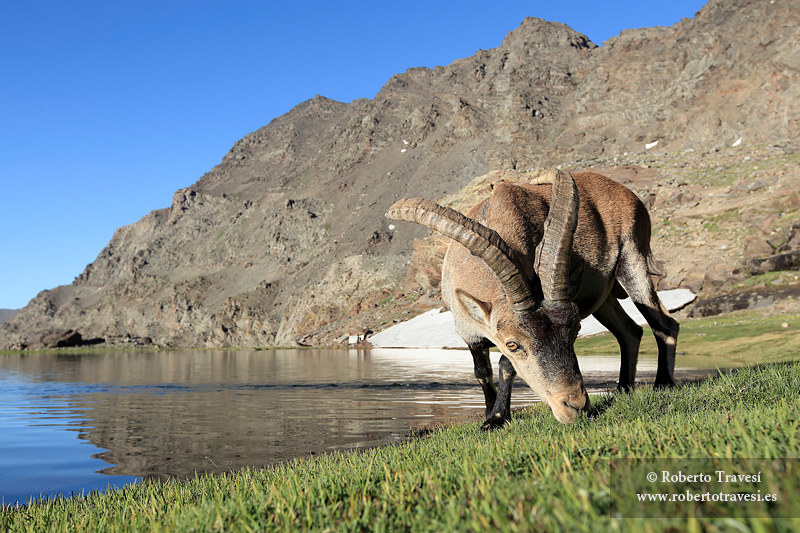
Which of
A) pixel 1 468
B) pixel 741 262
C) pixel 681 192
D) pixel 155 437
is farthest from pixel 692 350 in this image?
pixel 681 192

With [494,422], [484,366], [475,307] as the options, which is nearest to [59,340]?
[484,366]

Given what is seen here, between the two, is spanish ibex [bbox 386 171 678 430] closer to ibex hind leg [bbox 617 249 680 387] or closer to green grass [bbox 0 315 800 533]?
ibex hind leg [bbox 617 249 680 387]

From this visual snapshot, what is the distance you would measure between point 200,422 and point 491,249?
7.04m

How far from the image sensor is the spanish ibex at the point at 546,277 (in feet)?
19.4

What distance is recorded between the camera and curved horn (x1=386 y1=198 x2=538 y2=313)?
5.98m

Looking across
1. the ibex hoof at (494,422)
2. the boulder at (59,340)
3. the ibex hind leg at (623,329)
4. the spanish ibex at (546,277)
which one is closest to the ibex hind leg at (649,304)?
the spanish ibex at (546,277)

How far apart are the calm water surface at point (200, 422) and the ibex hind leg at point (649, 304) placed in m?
3.20

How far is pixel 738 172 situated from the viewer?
4900cm

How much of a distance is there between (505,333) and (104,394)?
1450 centimetres

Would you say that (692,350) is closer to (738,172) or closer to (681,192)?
(681,192)

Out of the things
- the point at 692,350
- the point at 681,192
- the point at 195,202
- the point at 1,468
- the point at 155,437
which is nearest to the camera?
the point at 1,468

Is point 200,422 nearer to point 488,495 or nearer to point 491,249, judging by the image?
point 491,249

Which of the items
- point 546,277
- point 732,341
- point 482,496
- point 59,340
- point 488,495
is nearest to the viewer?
point 488,495

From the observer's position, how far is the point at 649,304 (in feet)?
28.1
